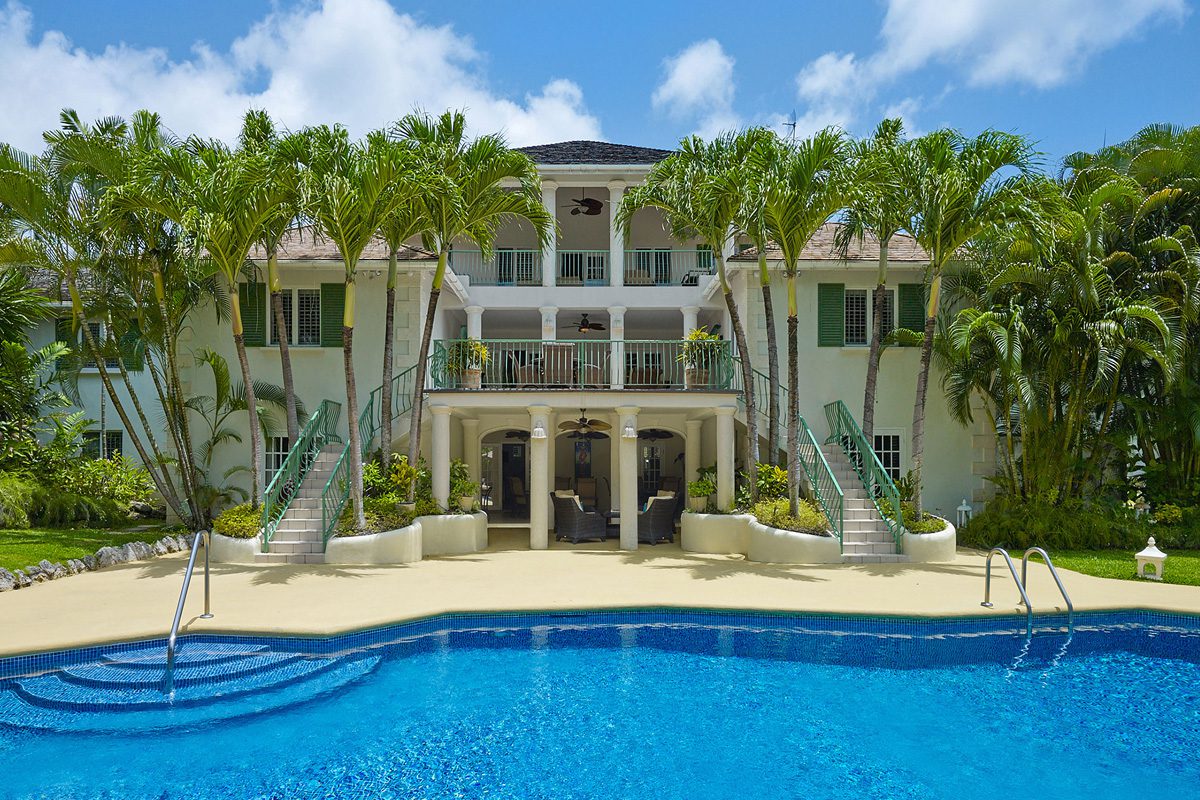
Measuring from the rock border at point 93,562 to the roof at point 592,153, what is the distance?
11361 mm

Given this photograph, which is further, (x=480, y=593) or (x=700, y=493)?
(x=700, y=493)

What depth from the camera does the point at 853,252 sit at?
17438 mm

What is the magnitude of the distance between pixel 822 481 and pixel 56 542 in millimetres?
13026

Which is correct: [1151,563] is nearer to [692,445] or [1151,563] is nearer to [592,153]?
[692,445]

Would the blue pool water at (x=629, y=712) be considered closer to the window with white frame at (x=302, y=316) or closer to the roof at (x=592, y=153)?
the window with white frame at (x=302, y=316)

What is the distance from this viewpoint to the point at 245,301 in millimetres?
16859

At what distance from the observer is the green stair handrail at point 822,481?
13.5 m

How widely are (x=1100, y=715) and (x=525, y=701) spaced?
4.98 metres

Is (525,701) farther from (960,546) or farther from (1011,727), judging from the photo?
(960,546)

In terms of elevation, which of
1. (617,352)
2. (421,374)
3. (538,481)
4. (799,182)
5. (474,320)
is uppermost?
(799,182)

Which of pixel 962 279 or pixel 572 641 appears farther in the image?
pixel 962 279

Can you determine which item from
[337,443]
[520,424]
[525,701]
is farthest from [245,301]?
[525,701]

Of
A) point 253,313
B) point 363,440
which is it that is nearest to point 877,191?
point 363,440

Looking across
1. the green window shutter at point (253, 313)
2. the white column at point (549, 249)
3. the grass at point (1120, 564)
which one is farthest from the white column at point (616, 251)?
the grass at point (1120, 564)
